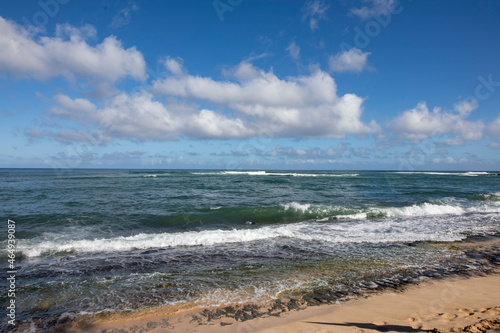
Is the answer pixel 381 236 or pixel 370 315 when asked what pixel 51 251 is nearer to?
pixel 370 315

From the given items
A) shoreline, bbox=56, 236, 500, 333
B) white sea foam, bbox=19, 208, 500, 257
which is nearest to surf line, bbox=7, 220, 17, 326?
white sea foam, bbox=19, 208, 500, 257

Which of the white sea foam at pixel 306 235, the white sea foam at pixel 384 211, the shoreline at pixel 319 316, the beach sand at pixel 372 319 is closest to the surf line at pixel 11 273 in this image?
the white sea foam at pixel 306 235

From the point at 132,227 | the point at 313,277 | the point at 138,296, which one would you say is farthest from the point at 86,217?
the point at 313,277

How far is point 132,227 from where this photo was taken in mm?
12430

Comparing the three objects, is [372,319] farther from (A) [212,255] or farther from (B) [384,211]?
(B) [384,211]

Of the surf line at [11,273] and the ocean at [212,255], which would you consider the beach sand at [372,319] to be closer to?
the ocean at [212,255]

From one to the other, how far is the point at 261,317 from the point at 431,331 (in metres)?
2.62

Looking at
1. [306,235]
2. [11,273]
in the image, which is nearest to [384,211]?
[306,235]

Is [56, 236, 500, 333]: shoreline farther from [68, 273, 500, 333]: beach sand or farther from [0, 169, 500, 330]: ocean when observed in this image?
[0, 169, 500, 330]: ocean

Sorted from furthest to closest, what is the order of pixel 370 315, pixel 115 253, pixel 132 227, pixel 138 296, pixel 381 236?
1. pixel 132 227
2. pixel 381 236
3. pixel 115 253
4. pixel 138 296
5. pixel 370 315

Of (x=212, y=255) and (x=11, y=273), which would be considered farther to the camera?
(x=212, y=255)

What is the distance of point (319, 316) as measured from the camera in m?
4.55

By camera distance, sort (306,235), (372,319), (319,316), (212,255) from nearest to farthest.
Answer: (372,319) < (319,316) < (212,255) < (306,235)

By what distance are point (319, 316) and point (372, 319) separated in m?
0.88
